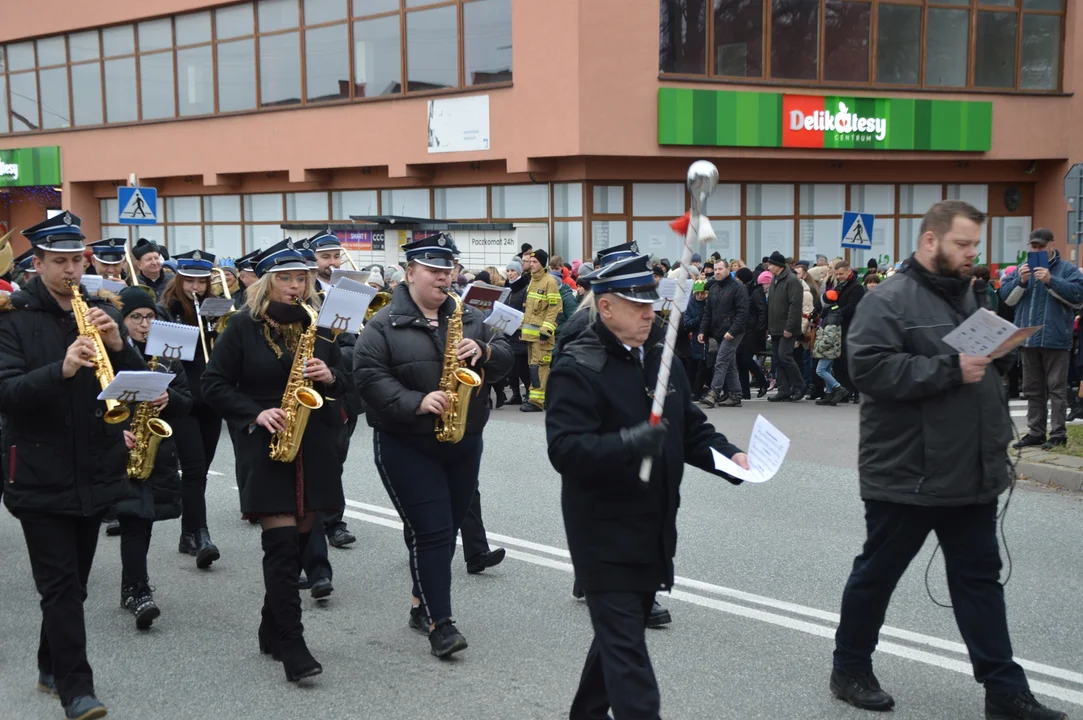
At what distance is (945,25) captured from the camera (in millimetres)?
26453

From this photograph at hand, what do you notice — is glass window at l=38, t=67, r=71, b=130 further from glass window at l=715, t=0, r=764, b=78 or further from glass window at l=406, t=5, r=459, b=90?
glass window at l=715, t=0, r=764, b=78

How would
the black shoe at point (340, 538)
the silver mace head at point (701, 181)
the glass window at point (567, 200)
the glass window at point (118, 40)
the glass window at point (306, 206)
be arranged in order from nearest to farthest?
1. the silver mace head at point (701, 181)
2. the black shoe at point (340, 538)
3. the glass window at point (567, 200)
4. the glass window at point (306, 206)
5. the glass window at point (118, 40)

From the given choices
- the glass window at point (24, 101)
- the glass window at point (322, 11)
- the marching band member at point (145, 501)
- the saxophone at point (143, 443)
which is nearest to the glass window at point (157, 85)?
the glass window at point (24, 101)

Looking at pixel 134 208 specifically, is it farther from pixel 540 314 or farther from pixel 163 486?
pixel 163 486

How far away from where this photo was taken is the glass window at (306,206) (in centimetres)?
2997

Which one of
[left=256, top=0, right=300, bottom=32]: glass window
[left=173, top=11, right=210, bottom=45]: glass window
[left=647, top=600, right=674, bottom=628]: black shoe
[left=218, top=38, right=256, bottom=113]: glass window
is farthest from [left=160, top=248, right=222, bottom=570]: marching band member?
[left=173, top=11, right=210, bottom=45]: glass window

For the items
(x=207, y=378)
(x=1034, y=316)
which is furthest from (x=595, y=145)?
(x=207, y=378)

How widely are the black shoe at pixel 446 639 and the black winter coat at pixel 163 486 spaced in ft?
5.98

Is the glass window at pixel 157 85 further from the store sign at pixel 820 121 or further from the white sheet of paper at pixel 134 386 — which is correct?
the white sheet of paper at pixel 134 386

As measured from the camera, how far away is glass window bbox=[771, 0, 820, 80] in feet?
82.5

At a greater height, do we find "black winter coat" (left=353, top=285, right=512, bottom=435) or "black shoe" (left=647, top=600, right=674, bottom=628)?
"black winter coat" (left=353, top=285, right=512, bottom=435)

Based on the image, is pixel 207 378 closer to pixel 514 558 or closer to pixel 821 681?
pixel 514 558

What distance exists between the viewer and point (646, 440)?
3820mm

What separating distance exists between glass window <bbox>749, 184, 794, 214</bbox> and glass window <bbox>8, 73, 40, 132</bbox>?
22.2 metres
